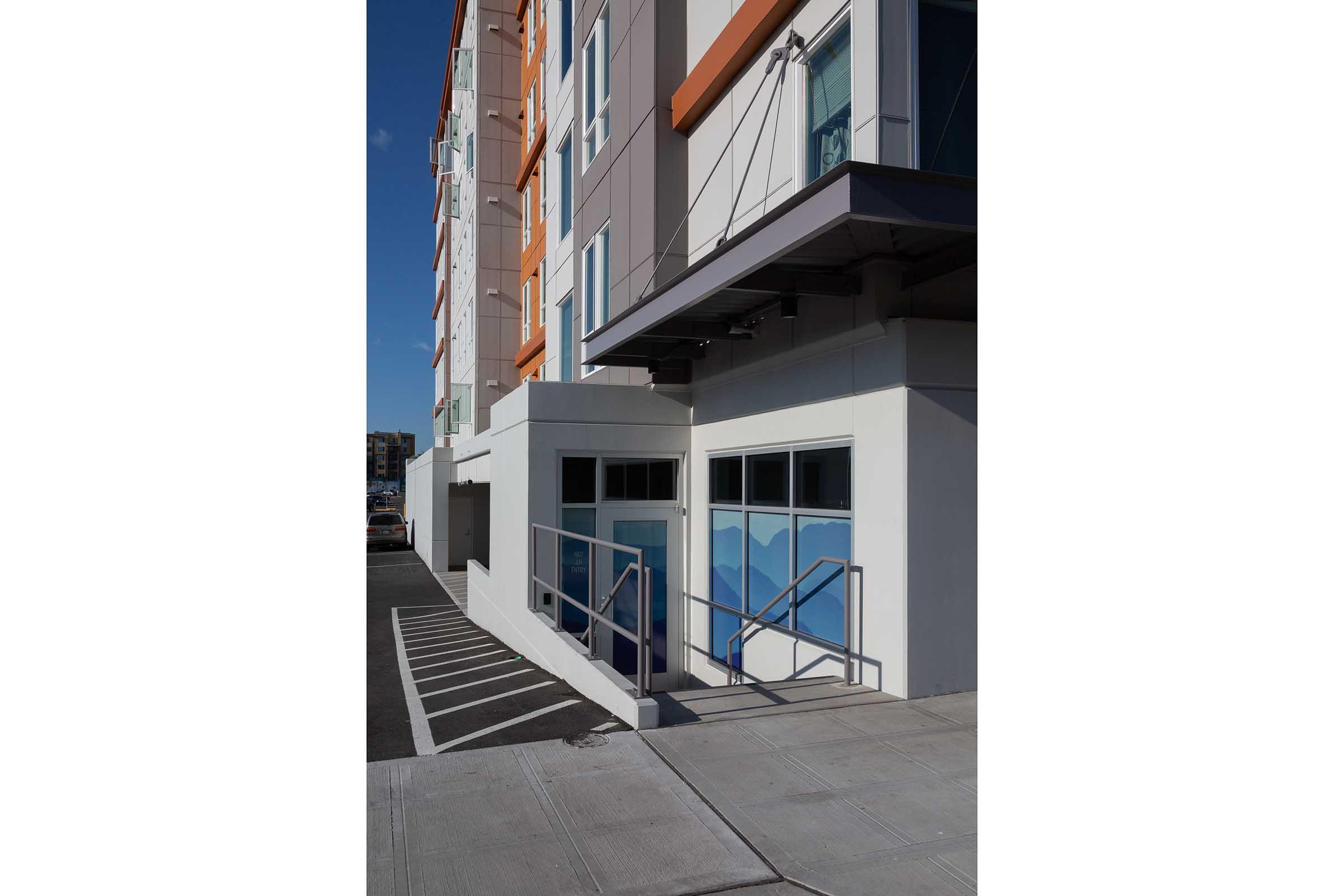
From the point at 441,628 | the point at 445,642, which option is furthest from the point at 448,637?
the point at 441,628

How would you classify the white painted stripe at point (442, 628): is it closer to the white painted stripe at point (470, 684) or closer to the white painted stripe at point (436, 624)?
the white painted stripe at point (436, 624)

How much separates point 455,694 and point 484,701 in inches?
36.7

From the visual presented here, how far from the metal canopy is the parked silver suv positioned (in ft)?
98.4

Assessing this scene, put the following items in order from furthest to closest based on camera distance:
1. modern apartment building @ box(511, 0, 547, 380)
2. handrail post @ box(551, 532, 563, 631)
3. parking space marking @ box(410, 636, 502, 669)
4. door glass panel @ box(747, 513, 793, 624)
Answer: modern apartment building @ box(511, 0, 547, 380), parking space marking @ box(410, 636, 502, 669), handrail post @ box(551, 532, 563, 631), door glass panel @ box(747, 513, 793, 624)

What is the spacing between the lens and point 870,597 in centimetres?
771

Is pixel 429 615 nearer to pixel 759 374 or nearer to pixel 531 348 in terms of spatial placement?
pixel 531 348

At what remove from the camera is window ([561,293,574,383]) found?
17.4 metres

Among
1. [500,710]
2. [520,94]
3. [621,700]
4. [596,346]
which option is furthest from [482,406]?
[621,700]

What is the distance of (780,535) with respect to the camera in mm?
9594

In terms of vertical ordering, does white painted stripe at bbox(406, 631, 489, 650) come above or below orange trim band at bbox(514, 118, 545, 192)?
below

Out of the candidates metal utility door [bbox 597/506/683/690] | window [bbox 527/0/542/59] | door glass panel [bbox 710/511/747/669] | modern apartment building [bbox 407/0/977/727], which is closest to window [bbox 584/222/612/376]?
modern apartment building [bbox 407/0/977/727]

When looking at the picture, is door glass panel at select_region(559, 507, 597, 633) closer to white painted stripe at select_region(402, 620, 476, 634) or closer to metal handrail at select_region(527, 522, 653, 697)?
metal handrail at select_region(527, 522, 653, 697)

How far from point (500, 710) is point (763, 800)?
4.24 m
